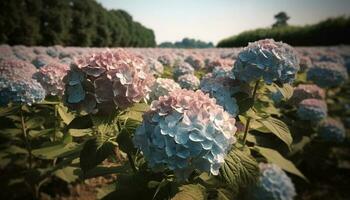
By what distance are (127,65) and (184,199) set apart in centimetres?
75

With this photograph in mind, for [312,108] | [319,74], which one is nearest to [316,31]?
[319,74]

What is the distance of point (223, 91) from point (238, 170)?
0.68 meters

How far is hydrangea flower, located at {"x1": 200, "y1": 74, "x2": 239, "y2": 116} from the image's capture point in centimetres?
215

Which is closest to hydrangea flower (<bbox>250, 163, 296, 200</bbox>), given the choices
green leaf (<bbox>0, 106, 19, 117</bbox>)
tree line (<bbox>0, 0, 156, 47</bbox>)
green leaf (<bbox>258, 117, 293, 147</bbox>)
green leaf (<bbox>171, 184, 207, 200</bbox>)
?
green leaf (<bbox>258, 117, 293, 147</bbox>)

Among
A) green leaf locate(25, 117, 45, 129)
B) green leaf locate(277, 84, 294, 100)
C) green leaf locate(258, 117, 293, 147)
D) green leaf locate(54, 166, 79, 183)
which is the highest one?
green leaf locate(277, 84, 294, 100)

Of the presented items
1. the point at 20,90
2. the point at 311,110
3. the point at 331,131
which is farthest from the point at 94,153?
the point at 331,131

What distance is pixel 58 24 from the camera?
24406 mm

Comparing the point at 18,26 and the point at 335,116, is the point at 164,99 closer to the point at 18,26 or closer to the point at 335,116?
the point at 335,116

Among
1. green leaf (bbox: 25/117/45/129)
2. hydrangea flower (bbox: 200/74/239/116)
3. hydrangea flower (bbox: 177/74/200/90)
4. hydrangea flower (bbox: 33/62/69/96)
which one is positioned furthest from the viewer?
hydrangea flower (bbox: 177/74/200/90)

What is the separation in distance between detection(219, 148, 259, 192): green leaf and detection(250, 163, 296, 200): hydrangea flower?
107 cm

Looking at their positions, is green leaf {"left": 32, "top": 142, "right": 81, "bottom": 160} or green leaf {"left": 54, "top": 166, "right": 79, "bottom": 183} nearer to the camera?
green leaf {"left": 32, "top": 142, "right": 81, "bottom": 160}

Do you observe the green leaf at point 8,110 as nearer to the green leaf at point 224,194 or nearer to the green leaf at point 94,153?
the green leaf at point 94,153

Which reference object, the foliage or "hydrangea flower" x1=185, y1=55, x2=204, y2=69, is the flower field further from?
the foliage

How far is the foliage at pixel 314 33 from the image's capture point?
25.6 metres
